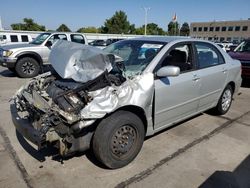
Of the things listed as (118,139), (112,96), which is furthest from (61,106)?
(118,139)

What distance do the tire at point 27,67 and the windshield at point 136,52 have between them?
17.7 feet

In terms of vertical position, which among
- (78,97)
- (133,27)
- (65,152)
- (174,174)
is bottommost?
(174,174)

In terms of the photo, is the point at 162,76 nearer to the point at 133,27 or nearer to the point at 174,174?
the point at 174,174

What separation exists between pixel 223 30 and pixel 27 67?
79381 millimetres

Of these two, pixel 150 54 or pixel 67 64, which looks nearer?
pixel 67 64

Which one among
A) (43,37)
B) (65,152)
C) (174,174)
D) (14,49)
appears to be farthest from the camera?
(43,37)

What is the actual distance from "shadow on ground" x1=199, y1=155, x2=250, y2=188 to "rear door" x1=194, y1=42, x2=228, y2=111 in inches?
53.4

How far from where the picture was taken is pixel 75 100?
8.14ft

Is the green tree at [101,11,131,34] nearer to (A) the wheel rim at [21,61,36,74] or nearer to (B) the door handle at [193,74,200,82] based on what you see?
(A) the wheel rim at [21,61,36,74]

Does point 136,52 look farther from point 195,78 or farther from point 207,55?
point 207,55

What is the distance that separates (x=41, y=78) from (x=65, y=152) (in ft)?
4.56

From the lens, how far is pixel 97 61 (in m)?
2.81

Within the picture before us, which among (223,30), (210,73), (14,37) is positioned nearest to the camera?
(210,73)

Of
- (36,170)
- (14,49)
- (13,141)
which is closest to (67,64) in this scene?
(36,170)
